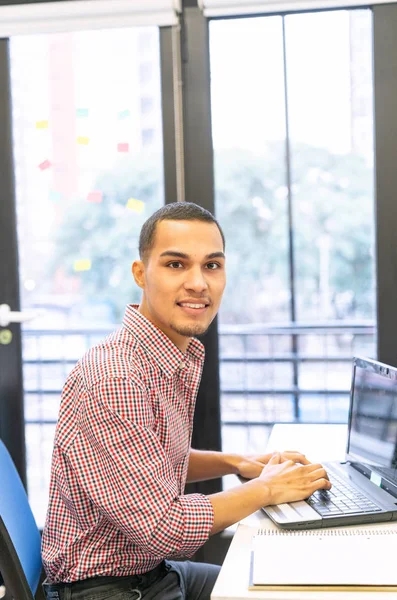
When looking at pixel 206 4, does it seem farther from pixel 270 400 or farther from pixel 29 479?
pixel 29 479

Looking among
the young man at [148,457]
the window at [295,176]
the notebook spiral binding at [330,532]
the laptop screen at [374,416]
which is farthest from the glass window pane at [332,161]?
the notebook spiral binding at [330,532]

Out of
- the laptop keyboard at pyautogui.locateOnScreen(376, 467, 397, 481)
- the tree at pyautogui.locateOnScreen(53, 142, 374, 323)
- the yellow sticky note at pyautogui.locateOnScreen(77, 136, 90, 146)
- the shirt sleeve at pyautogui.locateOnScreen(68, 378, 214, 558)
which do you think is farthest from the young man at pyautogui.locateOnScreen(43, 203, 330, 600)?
the yellow sticky note at pyautogui.locateOnScreen(77, 136, 90, 146)

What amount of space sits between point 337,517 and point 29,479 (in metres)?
1.64

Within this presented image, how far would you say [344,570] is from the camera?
3.78 ft

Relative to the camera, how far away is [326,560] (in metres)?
1.19

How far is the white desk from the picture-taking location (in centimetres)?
111

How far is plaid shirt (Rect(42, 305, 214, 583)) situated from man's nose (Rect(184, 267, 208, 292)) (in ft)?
0.39

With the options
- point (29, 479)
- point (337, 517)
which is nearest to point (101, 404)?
point (337, 517)

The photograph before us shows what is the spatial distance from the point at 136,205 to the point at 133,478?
1.44 m

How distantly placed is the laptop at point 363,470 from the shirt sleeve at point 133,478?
191 millimetres

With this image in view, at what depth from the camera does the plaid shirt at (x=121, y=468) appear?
4.29ft

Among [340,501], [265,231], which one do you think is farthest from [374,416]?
[265,231]

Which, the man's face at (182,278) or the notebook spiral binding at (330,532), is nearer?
the notebook spiral binding at (330,532)

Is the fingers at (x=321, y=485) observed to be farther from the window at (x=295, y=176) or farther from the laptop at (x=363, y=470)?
the window at (x=295, y=176)
